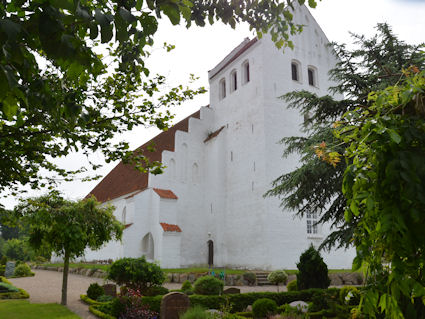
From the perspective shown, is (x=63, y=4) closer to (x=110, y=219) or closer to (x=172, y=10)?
(x=172, y=10)

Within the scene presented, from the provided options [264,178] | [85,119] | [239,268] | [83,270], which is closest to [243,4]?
[85,119]

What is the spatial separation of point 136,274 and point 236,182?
1307 centimetres

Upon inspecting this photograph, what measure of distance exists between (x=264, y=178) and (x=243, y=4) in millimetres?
16278

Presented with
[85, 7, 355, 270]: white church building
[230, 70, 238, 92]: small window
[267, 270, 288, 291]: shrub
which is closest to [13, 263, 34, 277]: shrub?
[85, 7, 355, 270]: white church building

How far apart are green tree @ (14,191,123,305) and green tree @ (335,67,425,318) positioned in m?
8.59

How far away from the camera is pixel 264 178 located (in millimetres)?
19594

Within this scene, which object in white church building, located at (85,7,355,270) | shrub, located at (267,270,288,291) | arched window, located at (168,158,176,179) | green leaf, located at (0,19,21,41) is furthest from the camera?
arched window, located at (168,158,176,179)

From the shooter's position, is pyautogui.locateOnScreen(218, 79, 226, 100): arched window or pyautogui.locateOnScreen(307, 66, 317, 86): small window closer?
pyautogui.locateOnScreen(307, 66, 317, 86): small window

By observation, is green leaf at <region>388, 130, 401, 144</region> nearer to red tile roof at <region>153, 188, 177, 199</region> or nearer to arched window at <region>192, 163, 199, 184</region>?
red tile roof at <region>153, 188, 177, 199</region>

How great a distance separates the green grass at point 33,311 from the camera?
26.9ft

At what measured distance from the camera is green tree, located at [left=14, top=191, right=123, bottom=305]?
9836 millimetres

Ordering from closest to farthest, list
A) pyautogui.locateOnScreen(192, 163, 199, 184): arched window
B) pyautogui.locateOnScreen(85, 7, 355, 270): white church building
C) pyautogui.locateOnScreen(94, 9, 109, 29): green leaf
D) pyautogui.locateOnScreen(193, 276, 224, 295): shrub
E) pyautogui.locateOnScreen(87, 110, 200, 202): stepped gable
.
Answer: pyautogui.locateOnScreen(94, 9, 109, 29): green leaf
pyautogui.locateOnScreen(193, 276, 224, 295): shrub
pyautogui.locateOnScreen(85, 7, 355, 270): white church building
pyautogui.locateOnScreen(192, 163, 199, 184): arched window
pyautogui.locateOnScreen(87, 110, 200, 202): stepped gable

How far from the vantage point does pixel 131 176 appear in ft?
90.6

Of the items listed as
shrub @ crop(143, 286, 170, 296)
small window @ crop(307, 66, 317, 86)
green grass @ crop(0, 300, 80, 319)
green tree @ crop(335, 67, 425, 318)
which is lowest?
green grass @ crop(0, 300, 80, 319)
